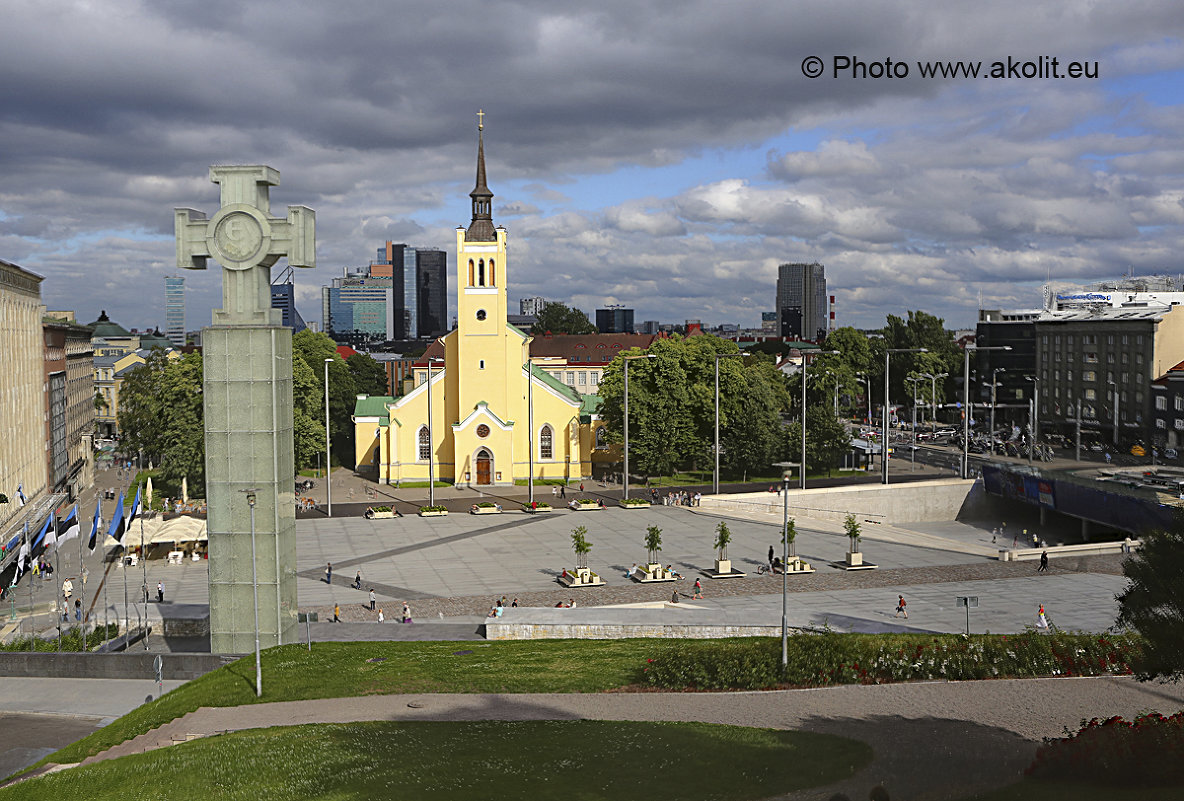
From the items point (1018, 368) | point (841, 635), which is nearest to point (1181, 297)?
point (1018, 368)

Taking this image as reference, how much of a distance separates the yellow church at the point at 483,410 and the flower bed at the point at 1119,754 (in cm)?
6235

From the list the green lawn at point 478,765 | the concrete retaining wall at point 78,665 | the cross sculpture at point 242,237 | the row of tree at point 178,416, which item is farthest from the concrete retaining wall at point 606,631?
the row of tree at point 178,416

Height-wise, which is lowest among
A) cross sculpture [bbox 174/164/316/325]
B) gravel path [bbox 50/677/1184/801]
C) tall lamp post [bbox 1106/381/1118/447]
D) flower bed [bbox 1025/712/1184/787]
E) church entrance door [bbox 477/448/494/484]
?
gravel path [bbox 50/677/1184/801]

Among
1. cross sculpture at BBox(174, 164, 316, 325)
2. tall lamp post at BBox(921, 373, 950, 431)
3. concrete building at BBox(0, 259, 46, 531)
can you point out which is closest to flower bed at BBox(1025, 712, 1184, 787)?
cross sculpture at BBox(174, 164, 316, 325)

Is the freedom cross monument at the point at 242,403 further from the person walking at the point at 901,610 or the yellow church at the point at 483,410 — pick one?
the yellow church at the point at 483,410

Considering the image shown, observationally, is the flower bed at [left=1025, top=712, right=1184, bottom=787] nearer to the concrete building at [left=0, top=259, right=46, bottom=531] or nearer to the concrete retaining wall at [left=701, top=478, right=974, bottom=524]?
the concrete retaining wall at [left=701, top=478, right=974, bottom=524]

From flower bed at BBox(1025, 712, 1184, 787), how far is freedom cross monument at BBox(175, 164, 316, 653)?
23.0m

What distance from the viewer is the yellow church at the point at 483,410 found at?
3241 inches

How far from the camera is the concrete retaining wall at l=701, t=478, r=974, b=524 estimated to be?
70.2 meters

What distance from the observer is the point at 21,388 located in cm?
Result: 6875

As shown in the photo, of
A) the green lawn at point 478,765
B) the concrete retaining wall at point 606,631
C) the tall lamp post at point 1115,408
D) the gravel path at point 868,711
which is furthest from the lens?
the tall lamp post at point 1115,408

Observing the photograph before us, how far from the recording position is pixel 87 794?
21.1m

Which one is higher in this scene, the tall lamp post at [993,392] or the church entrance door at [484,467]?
Result: the tall lamp post at [993,392]

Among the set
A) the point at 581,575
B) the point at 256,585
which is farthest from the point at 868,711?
the point at 581,575
